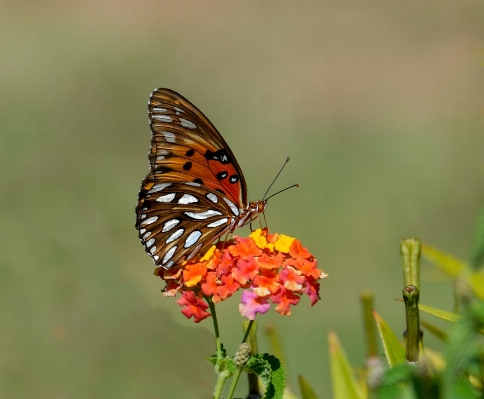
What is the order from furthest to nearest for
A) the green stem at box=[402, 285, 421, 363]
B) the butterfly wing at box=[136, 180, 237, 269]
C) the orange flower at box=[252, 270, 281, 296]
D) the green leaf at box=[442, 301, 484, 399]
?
1. the butterfly wing at box=[136, 180, 237, 269]
2. the orange flower at box=[252, 270, 281, 296]
3. the green stem at box=[402, 285, 421, 363]
4. the green leaf at box=[442, 301, 484, 399]

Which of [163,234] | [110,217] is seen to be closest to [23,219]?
[110,217]

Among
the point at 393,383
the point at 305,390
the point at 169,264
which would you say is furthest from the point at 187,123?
the point at 393,383

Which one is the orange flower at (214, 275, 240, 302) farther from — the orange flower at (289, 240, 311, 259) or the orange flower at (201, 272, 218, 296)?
the orange flower at (289, 240, 311, 259)

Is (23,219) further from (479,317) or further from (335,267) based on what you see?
(479,317)

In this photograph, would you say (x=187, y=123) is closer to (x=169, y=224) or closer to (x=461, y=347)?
(x=169, y=224)

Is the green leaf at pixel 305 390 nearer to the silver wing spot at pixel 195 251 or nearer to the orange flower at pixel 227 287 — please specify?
the silver wing spot at pixel 195 251

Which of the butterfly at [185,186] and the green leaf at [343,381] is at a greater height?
the butterfly at [185,186]

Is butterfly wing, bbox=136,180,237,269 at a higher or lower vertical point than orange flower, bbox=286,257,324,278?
higher

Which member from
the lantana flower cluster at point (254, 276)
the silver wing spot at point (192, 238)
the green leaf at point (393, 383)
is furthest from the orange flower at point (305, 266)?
the green leaf at point (393, 383)

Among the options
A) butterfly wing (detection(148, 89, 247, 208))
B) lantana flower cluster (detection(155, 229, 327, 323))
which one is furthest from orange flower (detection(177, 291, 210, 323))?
butterfly wing (detection(148, 89, 247, 208))
